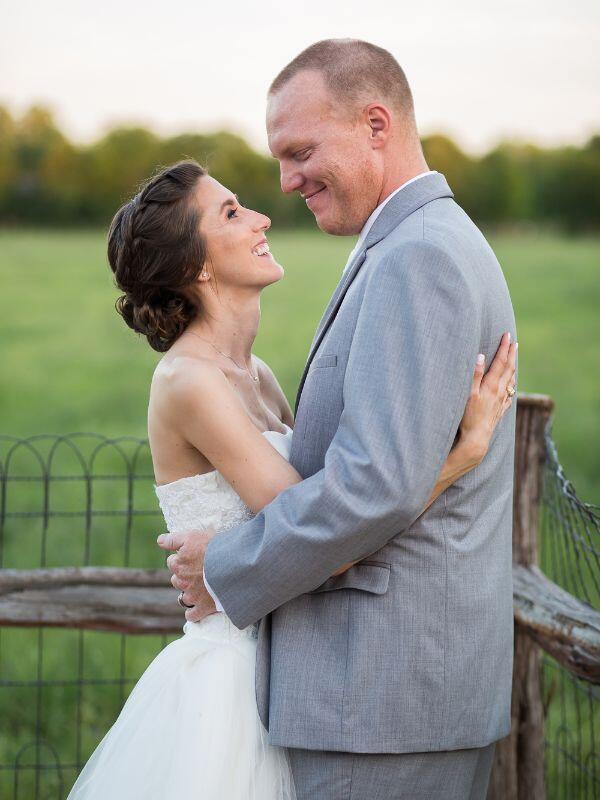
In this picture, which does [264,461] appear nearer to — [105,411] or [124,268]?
[124,268]

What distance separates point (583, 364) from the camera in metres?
18.7

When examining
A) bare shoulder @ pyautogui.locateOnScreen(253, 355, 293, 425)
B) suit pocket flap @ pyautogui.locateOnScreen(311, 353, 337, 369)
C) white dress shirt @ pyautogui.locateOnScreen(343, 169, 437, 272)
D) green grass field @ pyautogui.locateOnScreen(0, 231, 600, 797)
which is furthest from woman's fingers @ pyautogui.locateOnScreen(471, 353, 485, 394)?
green grass field @ pyautogui.locateOnScreen(0, 231, 600, 797)

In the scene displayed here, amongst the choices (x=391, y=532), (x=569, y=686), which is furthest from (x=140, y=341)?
(x=391, y=532)

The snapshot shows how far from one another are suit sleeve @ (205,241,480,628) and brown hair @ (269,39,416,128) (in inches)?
23.6

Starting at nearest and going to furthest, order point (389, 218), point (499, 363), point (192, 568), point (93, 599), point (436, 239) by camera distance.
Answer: point (436, 239) < point (499, 363) < point (389, 218) < point (192, 568) < point (93, 599)

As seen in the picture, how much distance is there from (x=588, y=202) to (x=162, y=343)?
47294 millimetres

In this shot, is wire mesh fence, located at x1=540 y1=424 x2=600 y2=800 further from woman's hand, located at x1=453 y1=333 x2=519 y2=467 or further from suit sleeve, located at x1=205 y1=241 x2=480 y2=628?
suit sleeve, located at x1=205 y1=241 x2=480 y2=628

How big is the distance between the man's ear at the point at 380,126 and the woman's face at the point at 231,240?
49 centimetres

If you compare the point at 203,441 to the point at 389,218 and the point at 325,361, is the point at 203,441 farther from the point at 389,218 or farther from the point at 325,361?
the point at 389,218

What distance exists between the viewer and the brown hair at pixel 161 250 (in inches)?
115

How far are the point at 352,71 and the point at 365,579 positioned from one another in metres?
1.35

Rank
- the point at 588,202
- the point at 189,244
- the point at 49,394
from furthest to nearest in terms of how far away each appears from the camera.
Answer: the point at 588,202 → the point at 49,394 → the point at 189,244

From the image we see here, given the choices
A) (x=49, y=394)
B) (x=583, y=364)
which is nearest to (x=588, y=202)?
(x=583, y=364)

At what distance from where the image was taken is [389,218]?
2.51 m
